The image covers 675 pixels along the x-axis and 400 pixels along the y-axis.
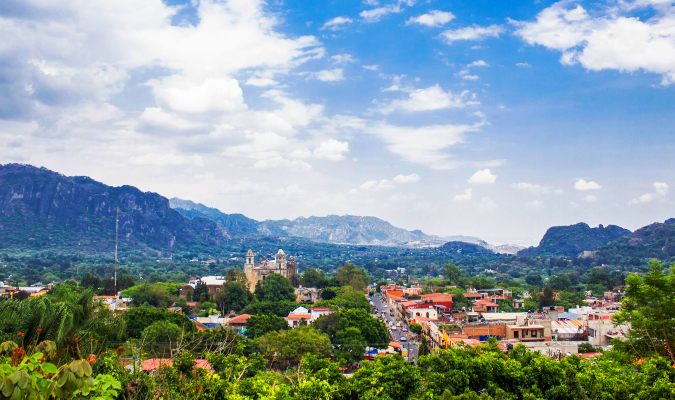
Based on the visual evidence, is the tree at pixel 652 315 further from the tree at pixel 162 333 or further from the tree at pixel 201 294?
the tree at pixel 201 294

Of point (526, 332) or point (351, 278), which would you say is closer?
point (526, 332)

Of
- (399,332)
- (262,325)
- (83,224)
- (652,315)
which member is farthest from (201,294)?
(83,224)

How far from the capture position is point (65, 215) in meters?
176

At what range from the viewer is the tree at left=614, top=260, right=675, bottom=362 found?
14.3 metres

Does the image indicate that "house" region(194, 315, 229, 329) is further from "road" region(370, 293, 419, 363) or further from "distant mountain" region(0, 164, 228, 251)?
"distant mountain" region(0, 164, 228, 251)

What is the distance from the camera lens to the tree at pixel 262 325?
103ft

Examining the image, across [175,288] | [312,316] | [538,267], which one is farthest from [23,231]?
[312,316]

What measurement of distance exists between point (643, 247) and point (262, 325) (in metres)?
143

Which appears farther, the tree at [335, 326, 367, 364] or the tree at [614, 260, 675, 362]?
the tree at [335, 326, 367, 364]

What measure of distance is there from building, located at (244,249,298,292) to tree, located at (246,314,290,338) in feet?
84.0

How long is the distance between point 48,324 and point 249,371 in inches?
164

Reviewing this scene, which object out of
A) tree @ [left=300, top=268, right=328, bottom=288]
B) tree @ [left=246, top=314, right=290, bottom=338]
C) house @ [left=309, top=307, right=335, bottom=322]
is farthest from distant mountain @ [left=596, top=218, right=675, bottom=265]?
tree @ [left=246, top=314, right=290, bottom=338]

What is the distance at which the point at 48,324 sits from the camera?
10703 mm

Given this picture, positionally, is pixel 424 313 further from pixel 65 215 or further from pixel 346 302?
pixel 65 215
